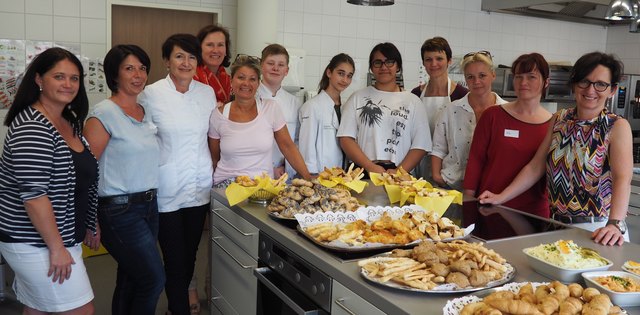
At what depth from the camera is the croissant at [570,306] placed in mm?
1153

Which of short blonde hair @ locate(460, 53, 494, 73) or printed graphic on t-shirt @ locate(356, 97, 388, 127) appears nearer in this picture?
short blonde hair @ locate(460, 53, 494, 73)

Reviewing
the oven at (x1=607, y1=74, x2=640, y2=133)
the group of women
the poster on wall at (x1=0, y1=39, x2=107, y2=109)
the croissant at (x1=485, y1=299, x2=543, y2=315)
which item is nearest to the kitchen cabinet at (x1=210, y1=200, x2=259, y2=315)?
the group of women

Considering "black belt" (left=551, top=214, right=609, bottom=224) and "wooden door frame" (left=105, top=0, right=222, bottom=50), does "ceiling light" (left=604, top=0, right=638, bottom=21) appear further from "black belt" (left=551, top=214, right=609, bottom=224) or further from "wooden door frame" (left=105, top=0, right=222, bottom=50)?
"wooden door frame" (left=105, top=0, right=222, bottom=50)

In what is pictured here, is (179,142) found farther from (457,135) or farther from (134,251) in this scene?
(457,135)

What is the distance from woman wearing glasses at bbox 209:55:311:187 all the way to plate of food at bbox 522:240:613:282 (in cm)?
135

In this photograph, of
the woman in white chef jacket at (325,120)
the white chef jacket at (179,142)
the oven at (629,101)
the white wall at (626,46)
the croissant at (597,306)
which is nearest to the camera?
the croissant at (597,306)

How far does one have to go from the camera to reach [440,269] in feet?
4.64

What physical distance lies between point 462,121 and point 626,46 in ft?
16.8

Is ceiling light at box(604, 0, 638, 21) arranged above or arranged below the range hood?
below

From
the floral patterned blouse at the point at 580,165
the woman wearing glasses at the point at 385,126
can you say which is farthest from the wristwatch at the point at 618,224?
the woman wearing glasses at the point at 385,126

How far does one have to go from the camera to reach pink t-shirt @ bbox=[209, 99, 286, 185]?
2.68 metres

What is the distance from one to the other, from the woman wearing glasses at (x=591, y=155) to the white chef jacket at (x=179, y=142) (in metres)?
1.54

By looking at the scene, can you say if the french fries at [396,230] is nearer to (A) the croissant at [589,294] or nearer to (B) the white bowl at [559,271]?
(B) the white bowl at [559,271]

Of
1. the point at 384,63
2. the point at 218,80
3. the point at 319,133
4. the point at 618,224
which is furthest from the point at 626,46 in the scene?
the point at 618,224
